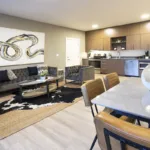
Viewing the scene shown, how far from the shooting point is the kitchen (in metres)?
6.23

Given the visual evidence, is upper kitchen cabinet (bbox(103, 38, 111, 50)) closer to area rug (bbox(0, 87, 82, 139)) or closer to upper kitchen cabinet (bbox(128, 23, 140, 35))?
upper kitchen cabinet (bbox(128, 23, 140, 35))

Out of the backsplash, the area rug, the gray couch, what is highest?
the backsplash

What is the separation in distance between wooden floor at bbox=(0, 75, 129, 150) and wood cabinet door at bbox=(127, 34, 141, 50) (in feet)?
16.4

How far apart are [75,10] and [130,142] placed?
170 inches

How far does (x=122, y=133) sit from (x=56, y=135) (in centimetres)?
168

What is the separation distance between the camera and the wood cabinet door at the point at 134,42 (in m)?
6.39

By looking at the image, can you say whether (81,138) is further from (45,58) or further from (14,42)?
(45,58)

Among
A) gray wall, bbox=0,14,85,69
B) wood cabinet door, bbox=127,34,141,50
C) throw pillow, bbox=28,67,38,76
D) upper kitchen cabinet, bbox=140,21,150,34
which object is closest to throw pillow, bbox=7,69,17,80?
throw pillow, bbox=28,67,38,76

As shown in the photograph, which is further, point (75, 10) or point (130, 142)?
point (75, 10)

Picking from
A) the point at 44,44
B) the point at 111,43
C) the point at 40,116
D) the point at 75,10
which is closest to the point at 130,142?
the point at 40,116

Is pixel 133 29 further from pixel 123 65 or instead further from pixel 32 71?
pixel 32 71

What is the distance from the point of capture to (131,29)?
6508mm

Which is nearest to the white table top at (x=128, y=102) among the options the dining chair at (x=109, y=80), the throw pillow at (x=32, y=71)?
the dining chair at (x=109, y=80)

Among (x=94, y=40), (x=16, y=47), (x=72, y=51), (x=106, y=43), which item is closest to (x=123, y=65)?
(x=106, y=43)
